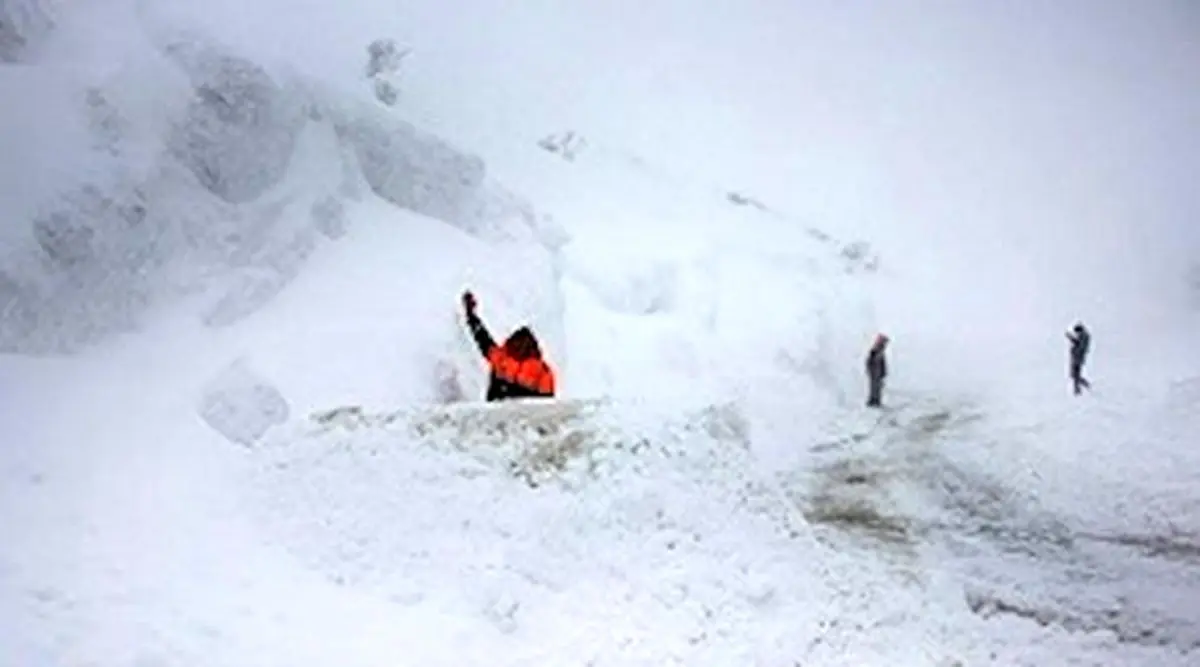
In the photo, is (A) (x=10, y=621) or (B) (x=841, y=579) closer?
(A) (x=10, y=621)

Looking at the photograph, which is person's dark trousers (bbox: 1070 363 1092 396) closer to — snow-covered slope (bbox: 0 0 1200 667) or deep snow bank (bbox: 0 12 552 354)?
snow-covered slope (bbox: 0 0 1200 667)

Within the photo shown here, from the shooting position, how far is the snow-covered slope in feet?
31.6

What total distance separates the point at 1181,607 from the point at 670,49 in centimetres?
3557

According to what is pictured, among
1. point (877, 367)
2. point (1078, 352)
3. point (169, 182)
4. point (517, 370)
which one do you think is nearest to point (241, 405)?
point (517, 370)

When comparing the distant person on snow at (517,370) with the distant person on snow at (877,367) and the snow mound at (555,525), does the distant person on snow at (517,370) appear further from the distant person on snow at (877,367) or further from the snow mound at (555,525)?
the distant person on snow at (877,367)

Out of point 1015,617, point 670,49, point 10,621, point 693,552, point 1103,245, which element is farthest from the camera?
point 670,49

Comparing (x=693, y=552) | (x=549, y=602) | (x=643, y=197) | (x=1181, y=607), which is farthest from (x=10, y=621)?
(x=643, y=197)

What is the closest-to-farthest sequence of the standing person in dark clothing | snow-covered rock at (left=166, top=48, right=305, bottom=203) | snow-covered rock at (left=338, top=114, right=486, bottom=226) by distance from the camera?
snow-covered rock at (left=166, top=48, right=305, bottom=203)
snow-covered rock at (left=338, top=114, right=486, bottom=226)
the standing person in dark clothing

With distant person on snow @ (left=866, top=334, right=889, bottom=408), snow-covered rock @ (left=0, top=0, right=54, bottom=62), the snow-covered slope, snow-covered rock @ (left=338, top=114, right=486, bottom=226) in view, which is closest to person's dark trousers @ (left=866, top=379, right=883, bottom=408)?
distant person on snow @ (left=866, top=334, right=889, bottom=408)

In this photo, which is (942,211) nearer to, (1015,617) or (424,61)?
(424,61)

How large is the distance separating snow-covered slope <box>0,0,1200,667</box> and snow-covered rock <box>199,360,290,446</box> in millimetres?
40

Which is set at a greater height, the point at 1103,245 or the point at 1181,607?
the point at 1103,245

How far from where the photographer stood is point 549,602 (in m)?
10.3

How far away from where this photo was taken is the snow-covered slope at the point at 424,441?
963cm
